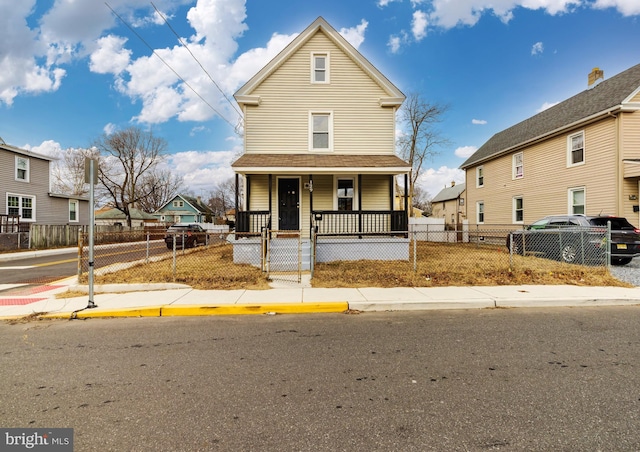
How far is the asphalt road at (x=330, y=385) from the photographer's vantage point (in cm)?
234

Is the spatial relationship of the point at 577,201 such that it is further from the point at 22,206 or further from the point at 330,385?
the point at 22,206

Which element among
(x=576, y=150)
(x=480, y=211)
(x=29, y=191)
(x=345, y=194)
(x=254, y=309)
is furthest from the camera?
(x=480, y=211)

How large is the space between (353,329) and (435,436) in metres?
2.51

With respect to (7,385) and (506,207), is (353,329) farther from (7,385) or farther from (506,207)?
(506,207)

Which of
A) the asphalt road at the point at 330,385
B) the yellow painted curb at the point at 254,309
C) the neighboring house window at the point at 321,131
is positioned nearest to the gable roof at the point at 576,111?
the neighboring house window at the point at 321,131

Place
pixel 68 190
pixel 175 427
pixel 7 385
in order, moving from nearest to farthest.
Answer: pixel 175 427, pixel 7 385, pixel 68 190

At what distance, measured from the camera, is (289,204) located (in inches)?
502

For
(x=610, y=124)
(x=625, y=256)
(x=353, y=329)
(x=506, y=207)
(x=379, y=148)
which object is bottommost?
(x=353, y=329)

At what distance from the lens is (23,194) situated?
20984 millimetres

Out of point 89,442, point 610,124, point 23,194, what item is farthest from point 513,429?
point 23,194

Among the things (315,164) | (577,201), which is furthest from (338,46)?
(577,201)

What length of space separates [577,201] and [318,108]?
1288 centimetres

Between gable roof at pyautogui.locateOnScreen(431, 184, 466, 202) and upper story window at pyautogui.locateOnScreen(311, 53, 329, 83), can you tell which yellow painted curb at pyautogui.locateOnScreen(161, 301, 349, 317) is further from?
gable roof at pyautogui.locateOnScreen(431, 184, 466, 202)

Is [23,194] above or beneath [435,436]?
above
